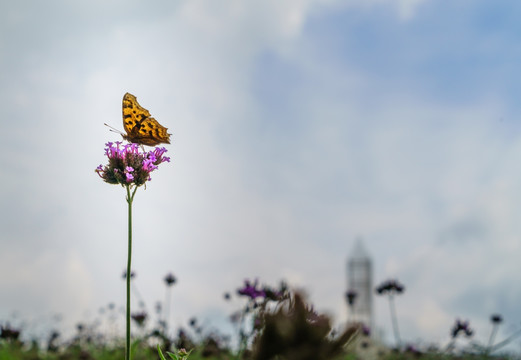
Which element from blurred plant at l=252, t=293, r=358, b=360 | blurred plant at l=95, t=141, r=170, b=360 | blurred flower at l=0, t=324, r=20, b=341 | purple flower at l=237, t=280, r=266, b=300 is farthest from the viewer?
blurred flower at l=0, t=324, r=20, b=341

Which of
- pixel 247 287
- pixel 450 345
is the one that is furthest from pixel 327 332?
pixel 450 345

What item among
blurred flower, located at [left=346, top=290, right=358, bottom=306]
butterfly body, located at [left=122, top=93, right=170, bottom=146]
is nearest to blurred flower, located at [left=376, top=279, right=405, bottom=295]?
blurred flower, located at [left=346, top=290, right=358, bottom=306]

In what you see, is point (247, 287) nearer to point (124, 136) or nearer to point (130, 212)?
point (124, 136)

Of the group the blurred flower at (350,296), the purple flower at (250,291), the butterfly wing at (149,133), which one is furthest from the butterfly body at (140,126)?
the blurred flower at (350,296)

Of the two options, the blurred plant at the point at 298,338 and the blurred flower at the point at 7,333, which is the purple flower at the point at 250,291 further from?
the blurred plant at the point at 298,338

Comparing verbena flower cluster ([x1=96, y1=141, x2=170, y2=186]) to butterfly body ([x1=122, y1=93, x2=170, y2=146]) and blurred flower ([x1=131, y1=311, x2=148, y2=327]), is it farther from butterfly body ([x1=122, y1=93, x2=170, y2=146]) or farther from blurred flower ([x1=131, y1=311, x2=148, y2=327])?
blurred flower ([x1=131, y1=311, x2=148, y2=327])

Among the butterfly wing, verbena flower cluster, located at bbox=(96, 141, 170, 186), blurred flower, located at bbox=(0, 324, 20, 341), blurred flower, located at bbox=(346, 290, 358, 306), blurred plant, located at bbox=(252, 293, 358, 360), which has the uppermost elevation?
the butterfly wing
